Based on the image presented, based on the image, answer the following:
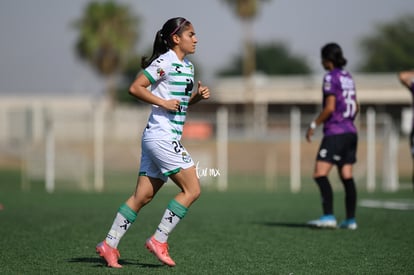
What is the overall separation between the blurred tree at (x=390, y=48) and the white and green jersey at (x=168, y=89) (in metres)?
57.1

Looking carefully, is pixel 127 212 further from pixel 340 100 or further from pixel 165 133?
pixel 340 100

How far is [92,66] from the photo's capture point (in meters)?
56.3

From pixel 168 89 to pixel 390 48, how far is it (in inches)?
2526

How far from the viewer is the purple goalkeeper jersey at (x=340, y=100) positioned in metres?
9.79

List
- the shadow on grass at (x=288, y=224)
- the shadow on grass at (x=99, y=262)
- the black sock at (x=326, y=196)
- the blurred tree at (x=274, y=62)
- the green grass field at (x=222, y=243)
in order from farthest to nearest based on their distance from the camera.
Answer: the blurred tree at (x=274, y=62) → the shadow on grass at (x=288, y=224) → the black sock at (x=326, y=196) → the shadow on grass at (x=99, y=262) → the green grass field at (x=222, y=243)

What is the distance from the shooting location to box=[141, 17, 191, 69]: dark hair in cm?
668

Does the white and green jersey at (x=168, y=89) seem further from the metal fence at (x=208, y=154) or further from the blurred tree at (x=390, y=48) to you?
the blurred tree at (x=390, y=48)

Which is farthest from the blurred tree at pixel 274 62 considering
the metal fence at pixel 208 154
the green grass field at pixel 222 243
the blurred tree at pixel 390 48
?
the green grass field at pixel 222 243

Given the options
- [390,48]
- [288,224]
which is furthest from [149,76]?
[390,48]

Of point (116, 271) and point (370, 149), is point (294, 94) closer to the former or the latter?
point (370, 149)

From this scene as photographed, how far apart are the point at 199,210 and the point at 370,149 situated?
10.6 meters

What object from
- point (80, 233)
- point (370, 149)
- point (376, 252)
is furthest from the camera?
point (370, 149)

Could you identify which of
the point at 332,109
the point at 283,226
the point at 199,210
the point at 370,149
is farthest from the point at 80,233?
the point at 370,149

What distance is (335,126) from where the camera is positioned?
9.93 metres
